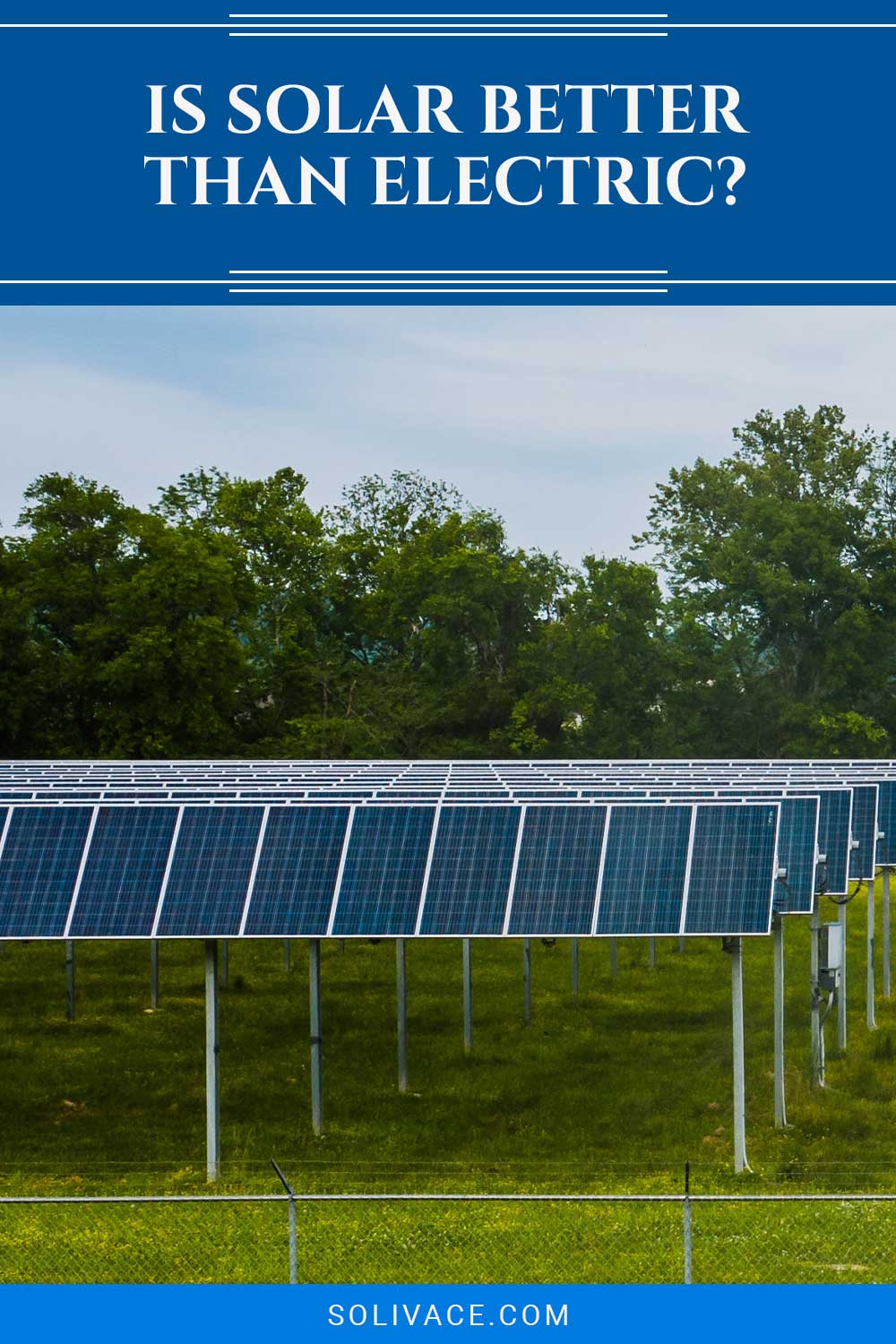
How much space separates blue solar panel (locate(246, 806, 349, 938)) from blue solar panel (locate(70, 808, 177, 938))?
1.28 m

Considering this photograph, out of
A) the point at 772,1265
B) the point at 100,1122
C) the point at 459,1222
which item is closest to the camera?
the point at 772,1265

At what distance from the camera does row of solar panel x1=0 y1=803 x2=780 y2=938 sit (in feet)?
64.5

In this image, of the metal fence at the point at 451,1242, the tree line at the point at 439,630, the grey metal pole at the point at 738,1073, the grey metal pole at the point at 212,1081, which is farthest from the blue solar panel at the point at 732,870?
the tree line at the point at 439,630

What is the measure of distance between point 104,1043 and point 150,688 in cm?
2975

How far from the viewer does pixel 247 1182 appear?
18.7 metres

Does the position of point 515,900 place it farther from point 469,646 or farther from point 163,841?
point 469,646

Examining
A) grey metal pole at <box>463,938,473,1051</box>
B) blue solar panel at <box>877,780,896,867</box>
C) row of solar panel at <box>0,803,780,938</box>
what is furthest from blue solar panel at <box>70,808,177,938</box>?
blue solar panel at <box>877,780,896,867</box>

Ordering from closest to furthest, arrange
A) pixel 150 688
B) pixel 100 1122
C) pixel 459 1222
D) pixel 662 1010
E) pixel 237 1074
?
pixel 459 1222 → pixel 100 1122 → pixel 237 1074 → pixel 662 1010 → pixel 150 688

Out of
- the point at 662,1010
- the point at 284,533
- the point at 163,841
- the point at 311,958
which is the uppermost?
the point at 284,533

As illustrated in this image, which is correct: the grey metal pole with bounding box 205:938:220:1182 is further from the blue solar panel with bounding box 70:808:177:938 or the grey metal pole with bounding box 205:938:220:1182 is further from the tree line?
the tree line

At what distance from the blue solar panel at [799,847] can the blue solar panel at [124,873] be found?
8.61 m

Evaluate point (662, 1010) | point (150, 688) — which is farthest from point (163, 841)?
point (150, 688)

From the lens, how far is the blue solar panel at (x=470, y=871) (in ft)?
64.9

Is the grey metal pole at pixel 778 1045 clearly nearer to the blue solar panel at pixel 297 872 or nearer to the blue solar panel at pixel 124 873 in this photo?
the blue solar panel at pixel 297 872
